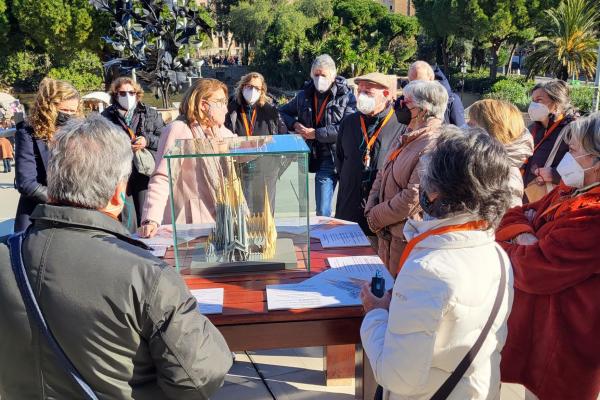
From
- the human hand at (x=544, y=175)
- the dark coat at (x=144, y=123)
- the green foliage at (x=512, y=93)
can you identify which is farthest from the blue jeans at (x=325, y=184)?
the green foliage at (x=512, y=93)

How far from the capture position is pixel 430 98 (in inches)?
129

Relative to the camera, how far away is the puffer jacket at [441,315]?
1.63 meters

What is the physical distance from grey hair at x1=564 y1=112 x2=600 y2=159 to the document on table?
165 centimetres

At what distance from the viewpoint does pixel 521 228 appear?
97.9 inches

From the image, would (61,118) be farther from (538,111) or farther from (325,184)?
(538,111)

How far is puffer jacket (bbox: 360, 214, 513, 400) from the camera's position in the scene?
64.1 inches

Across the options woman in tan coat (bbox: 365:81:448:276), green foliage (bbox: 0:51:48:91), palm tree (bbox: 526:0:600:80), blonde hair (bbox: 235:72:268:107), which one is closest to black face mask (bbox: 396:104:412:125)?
woman in tan coat (bbox: 365:81:448:276)

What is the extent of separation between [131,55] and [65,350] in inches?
549

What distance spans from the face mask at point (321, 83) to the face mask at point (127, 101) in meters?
1.65

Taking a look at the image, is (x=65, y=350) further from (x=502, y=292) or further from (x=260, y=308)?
(x=502, y=292)

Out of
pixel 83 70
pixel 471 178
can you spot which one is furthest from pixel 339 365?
pixel 83 70

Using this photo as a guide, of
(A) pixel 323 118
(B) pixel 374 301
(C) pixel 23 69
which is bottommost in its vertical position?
(B) pixel 374 301

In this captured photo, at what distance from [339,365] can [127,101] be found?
280cm

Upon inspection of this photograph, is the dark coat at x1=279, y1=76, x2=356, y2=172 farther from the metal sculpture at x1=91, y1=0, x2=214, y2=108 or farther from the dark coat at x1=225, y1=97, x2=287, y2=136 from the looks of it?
the metal sculpture at x1=91, y1=0, x2=214, y2=108
